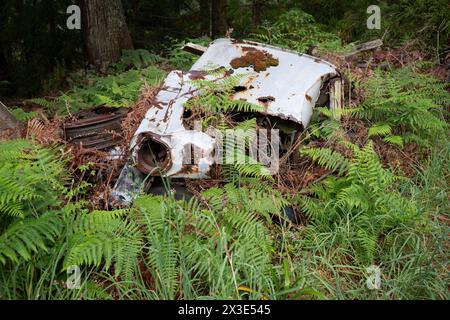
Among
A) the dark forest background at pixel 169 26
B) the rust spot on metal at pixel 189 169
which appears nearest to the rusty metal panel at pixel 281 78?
the rust spot on metal at pixel 189 169

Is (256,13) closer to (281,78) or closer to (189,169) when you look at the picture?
(281,78)

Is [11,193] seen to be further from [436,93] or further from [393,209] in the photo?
[436,93]

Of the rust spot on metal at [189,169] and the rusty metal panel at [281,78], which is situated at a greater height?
the rusty metal panel at [281,78]

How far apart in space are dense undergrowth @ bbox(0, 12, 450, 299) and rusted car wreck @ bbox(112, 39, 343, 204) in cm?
25

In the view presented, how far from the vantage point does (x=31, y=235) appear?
8.23 ft

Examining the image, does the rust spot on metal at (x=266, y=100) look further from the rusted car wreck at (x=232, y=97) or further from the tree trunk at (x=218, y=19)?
the tree trunk at (x=218, y=19)

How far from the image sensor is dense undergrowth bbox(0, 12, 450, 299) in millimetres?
2541

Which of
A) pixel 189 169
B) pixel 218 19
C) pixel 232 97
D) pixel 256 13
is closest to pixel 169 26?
pixel 218 19

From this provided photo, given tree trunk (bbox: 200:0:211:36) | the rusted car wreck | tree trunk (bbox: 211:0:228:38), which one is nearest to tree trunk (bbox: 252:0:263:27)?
tree trunk (bbox: 211:0:228:38)

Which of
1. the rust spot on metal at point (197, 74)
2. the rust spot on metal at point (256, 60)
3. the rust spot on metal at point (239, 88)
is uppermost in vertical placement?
the rust spot on metal at point (256, 60)

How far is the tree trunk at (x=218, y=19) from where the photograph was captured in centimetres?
1022

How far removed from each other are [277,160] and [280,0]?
742 cm

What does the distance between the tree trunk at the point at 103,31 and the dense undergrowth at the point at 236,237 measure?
4950 millimetres

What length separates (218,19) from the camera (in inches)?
404
